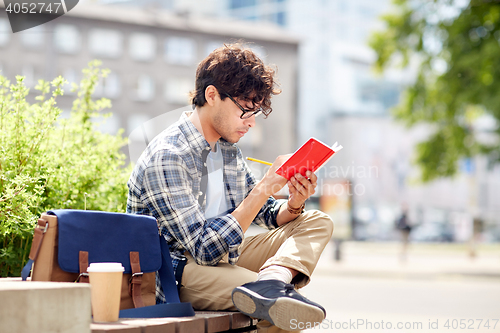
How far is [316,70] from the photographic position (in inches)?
2012

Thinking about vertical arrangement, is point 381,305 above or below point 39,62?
below

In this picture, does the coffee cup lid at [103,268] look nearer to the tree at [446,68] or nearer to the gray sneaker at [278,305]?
the gray sneaker at [278,305]

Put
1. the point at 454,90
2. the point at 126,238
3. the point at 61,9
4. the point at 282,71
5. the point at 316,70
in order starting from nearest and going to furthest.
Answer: the point at 126,238, the point at 61,9, the point at 454,90, the point at 282,71, the point at 316,70

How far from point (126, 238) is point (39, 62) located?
1349 inches

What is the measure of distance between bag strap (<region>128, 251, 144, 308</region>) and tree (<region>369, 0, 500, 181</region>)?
975 centimetres

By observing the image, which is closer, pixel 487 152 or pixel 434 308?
pixel 434 308

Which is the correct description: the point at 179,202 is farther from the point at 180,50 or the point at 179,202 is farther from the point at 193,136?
the point at 180,50

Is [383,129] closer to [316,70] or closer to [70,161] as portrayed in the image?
[316,70]

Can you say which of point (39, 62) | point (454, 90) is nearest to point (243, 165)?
point (454, 90)

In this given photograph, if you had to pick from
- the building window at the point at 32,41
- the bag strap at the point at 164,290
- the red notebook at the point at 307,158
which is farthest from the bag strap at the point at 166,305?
the building window at the point at 32,41

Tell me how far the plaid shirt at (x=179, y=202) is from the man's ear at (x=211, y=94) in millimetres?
267

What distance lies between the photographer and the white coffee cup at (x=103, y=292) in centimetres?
178

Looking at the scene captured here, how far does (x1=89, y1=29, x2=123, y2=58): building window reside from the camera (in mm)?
33562

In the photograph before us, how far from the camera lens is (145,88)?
35031 millimetres
